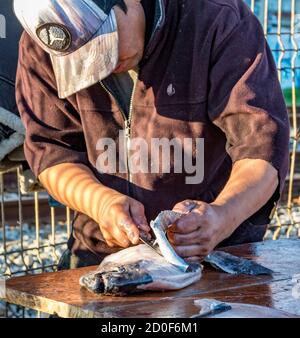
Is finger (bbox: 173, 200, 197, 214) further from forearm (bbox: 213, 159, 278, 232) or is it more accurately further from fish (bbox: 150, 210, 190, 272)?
forearm (bbox: 213, 159, 278, 232)

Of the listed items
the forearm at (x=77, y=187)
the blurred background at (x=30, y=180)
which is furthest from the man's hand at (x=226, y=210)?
the blurred background at (x=30, y=180)

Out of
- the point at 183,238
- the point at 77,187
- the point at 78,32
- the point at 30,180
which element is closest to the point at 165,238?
the point at 183,238

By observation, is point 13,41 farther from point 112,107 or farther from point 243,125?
point 243,125

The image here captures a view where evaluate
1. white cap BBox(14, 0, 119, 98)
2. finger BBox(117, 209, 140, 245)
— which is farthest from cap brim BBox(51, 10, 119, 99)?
finger BBox(117, 209, 140, 245)

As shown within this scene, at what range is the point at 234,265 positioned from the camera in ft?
13.9

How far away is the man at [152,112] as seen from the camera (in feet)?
14.4

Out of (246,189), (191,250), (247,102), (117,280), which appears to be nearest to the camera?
(117,280)

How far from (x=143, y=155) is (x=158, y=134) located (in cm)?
13

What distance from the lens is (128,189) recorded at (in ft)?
16.2

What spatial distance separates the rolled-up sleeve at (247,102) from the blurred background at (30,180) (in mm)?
1482

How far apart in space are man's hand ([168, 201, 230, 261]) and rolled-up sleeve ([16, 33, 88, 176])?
95 centimetres

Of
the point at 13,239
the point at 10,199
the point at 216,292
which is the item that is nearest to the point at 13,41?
the point at 216,292

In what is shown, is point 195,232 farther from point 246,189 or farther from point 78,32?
point 78,32

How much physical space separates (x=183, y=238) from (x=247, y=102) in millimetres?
766
